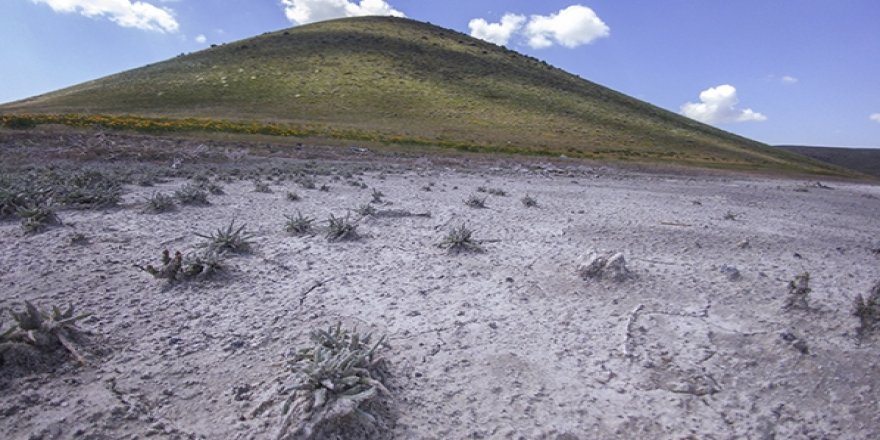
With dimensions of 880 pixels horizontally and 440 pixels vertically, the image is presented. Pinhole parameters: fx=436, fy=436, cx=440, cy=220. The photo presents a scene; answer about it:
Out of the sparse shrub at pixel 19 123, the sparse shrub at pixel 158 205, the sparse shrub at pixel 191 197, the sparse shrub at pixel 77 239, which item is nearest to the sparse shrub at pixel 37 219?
the sparse shrub at pixel 77 239

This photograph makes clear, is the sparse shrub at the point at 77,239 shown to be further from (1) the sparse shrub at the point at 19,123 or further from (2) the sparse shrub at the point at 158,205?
(1) the sparse shrub at the point at 19,123

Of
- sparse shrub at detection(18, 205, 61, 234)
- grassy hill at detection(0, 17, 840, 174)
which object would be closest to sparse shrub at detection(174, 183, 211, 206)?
sparse shrub at detection(18, 205, 61, 234)

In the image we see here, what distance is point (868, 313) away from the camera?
4.07 m

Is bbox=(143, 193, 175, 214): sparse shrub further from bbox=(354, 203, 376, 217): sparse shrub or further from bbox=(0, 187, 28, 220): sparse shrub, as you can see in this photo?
bbox=(354, 203, 376, 217): sparse shrub

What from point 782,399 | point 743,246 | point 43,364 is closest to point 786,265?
point 743,246

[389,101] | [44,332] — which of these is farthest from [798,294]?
[389,101]

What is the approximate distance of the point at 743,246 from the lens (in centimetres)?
729

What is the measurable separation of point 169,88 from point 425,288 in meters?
56.7

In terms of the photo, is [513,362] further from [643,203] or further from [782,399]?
[643,203]

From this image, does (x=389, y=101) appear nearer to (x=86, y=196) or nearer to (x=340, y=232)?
(x=86, y=196)

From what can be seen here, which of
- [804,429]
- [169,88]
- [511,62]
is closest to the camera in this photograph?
[804,429]

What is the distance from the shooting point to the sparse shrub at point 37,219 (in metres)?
6.52

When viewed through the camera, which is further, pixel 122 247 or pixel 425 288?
pixel 122 247

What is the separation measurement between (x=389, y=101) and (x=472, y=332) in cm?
5142
